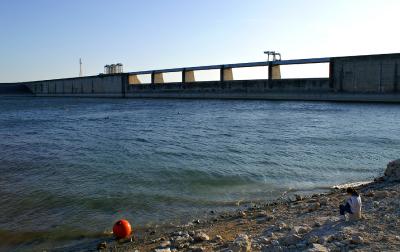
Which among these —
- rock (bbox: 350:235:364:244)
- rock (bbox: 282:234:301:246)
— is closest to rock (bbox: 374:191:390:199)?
rock (bbox: 350:235:364:244)

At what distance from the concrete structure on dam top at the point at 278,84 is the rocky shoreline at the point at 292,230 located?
144ft

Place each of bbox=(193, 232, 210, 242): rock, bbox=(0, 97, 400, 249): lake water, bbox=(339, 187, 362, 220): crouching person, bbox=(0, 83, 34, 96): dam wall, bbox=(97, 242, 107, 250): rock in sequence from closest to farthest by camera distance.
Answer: bbox=(339, 187, 362, 220): crouching person, bbox=(193, 232, 210, 242): rock, bbox=(97, 242, 107, 250): rock, bbox=(0, 97, 400, 249): lake water, bbox=(0, 83, 34, 96): dam wall

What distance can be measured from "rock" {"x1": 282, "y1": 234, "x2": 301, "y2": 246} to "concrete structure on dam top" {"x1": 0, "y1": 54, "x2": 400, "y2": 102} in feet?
153

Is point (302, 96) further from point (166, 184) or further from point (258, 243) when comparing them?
point (258, 243)

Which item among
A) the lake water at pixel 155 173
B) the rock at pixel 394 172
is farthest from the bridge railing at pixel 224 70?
the rock at pixel 394 172

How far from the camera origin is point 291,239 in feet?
18.7

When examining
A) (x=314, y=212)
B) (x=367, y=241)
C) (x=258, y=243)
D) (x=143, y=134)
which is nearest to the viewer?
(x=367, y=241)

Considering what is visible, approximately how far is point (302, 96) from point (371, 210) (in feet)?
171

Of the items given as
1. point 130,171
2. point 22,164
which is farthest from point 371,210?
point 22,164

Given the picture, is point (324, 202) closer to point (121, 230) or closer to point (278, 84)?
point (121, 230)

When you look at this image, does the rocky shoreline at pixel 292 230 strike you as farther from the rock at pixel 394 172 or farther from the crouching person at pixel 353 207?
the rock at pixel 394 172

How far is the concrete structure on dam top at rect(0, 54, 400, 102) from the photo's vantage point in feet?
161

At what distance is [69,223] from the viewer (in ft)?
27.7

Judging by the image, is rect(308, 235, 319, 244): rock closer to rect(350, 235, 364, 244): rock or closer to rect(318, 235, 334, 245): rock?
rect(318, 235, 334, 245): rock
